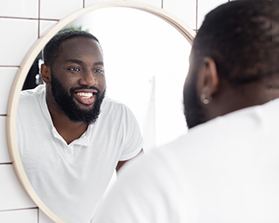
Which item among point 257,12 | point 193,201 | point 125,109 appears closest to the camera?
point 193,201

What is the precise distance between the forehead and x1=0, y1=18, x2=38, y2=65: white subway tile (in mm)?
74

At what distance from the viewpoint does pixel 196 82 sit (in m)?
0.65

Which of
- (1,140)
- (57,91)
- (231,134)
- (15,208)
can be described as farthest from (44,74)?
(231,134)

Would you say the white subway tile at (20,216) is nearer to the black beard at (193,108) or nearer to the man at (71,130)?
the man at (71,130)

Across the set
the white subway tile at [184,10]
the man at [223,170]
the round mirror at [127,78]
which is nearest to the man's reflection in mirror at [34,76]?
the round mirror at [127,78]

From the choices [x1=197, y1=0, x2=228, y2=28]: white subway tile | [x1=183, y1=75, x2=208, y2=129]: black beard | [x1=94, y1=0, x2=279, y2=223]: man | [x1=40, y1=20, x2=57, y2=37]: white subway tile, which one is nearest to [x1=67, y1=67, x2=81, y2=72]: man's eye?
[x1=40, y1=20, x2=57, y2=37]: white subway tile

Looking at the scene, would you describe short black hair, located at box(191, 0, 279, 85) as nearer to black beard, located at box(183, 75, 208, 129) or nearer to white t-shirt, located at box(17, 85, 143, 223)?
black beard, located at box(183, 75, 208, 129)

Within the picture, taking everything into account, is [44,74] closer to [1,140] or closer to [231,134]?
[1,140]

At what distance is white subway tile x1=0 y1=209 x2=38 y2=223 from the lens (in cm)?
117

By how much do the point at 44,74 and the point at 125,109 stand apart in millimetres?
243

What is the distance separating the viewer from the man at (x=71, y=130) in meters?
1.18

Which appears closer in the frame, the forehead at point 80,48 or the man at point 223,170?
the man at point 223,170

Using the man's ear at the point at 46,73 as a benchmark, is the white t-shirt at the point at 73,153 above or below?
below

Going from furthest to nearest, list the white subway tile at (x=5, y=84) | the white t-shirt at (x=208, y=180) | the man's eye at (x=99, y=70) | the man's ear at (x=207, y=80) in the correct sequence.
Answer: the man's eye at (x=99, y=70) < the white subway tile at (x=5, y=84) < the man's ear at (x=207, y=80) < the white t-shirt at (x=208, y=180)
